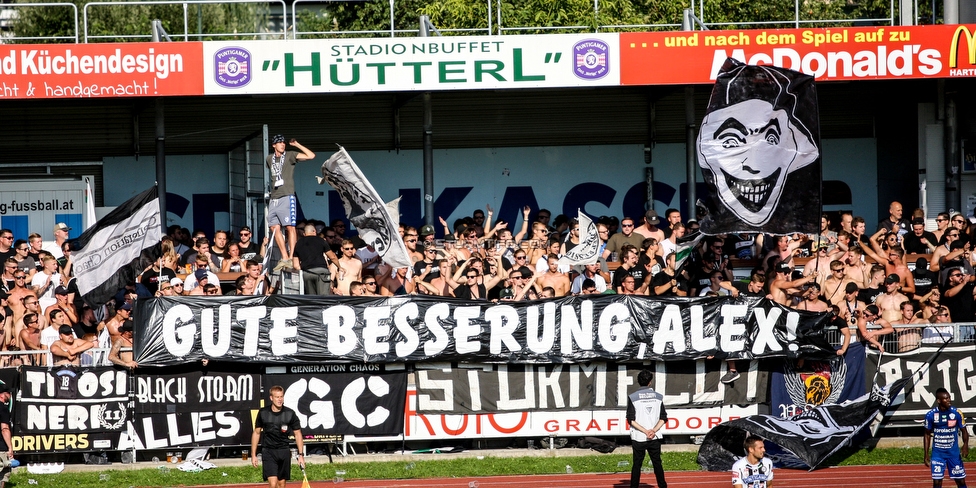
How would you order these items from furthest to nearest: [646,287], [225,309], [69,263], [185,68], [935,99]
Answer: [935,99] < [185,68] < [69,263] < [646,287] < [225,309]

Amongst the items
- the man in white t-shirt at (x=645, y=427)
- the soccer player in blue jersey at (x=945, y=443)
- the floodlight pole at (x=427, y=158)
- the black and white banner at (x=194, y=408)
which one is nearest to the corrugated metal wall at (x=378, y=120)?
the floodlight pole at (x=427, y=158)

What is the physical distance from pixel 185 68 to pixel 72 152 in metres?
5.48

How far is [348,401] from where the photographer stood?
14.8m

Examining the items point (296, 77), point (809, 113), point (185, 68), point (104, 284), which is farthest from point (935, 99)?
point (104, 284)

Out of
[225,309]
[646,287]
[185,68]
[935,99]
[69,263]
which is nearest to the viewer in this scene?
[225,309]

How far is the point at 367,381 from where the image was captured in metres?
14.9

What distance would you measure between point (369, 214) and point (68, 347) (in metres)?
4.25

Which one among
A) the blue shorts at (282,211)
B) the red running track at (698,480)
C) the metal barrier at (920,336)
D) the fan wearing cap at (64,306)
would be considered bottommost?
the red running track at (698,480)

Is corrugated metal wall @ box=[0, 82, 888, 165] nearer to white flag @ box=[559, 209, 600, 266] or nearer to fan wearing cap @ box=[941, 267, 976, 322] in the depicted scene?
white flag @ box=[559, 209, 600, 266]

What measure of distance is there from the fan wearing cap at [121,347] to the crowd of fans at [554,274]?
0.06 feet

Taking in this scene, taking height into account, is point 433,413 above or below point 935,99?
below

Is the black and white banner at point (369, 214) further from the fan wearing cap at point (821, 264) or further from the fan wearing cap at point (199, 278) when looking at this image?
the fan wearing cap at point (821, 264)

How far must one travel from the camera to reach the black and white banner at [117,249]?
15156 mm

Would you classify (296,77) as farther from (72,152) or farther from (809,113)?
(809,113)
